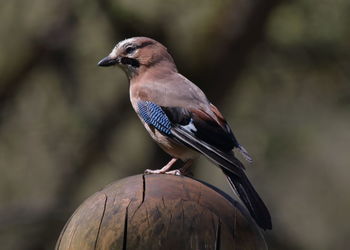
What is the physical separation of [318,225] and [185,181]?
31.1ft

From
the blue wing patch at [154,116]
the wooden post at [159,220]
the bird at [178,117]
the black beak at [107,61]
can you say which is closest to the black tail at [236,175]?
the bird at [178,117]

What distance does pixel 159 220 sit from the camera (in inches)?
157

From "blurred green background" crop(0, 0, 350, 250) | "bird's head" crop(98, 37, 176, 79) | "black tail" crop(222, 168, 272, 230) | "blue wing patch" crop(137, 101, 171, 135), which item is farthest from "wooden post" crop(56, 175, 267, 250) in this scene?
"blurred green background" crop(0, 0, 350, 250)

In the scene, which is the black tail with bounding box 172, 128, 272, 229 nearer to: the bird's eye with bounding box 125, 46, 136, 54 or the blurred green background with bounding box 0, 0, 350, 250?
the bird's eye with bounding box 125, 46, 136, 54

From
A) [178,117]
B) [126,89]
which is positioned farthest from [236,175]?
[126,89]

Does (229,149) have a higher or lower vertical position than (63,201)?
higher

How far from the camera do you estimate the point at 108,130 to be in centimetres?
1127

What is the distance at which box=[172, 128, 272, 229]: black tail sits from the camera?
458cm

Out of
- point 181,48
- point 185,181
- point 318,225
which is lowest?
point 318,225

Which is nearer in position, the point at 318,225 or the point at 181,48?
the point at 181,48

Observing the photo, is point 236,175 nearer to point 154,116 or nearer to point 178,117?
point 178,117

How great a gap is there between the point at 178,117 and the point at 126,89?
5.50 meters

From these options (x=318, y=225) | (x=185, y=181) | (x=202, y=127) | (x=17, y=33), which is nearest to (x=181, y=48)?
(x=17, y=33)

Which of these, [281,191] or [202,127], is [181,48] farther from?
[202,127]
